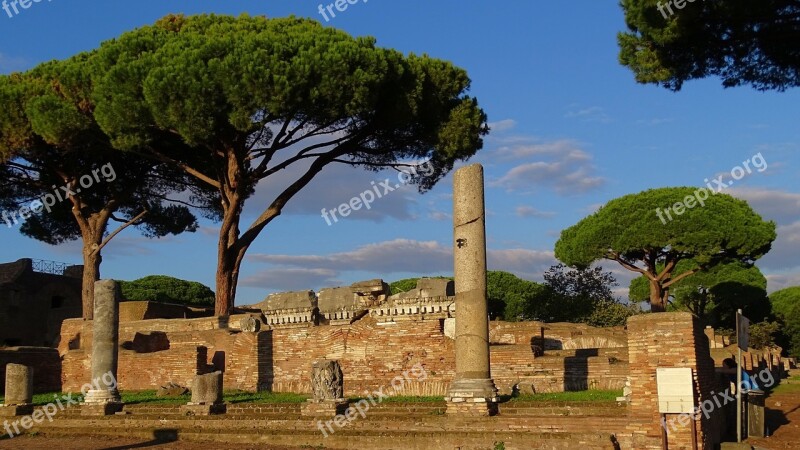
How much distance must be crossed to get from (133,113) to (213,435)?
1107 centimetres

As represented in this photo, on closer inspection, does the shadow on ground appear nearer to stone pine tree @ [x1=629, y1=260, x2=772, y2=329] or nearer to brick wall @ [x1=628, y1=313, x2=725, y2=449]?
brick wall @ [x1=628, y1=313, x2=725, y2=449]

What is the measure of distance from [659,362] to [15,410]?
37.0 feet

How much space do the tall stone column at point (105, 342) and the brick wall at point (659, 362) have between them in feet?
29.9

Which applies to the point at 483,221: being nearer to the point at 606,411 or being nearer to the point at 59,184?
the point at 606,411

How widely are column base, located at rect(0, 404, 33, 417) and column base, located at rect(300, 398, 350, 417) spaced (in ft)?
20.1

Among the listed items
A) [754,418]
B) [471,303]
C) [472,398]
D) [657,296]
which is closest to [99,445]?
[472,398]

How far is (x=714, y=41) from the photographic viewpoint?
11695 mm

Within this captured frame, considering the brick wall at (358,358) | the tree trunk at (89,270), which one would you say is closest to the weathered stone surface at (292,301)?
the brick wall at (358,358)

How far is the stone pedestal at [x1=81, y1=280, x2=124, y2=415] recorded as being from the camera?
13.8 metres

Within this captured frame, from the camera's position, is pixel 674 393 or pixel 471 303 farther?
pixel 471 303

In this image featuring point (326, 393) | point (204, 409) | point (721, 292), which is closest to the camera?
point (326, 393)

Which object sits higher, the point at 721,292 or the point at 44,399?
the point at 721,292

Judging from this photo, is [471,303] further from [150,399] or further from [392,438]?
[150,399]

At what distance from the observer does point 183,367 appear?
16484mm
